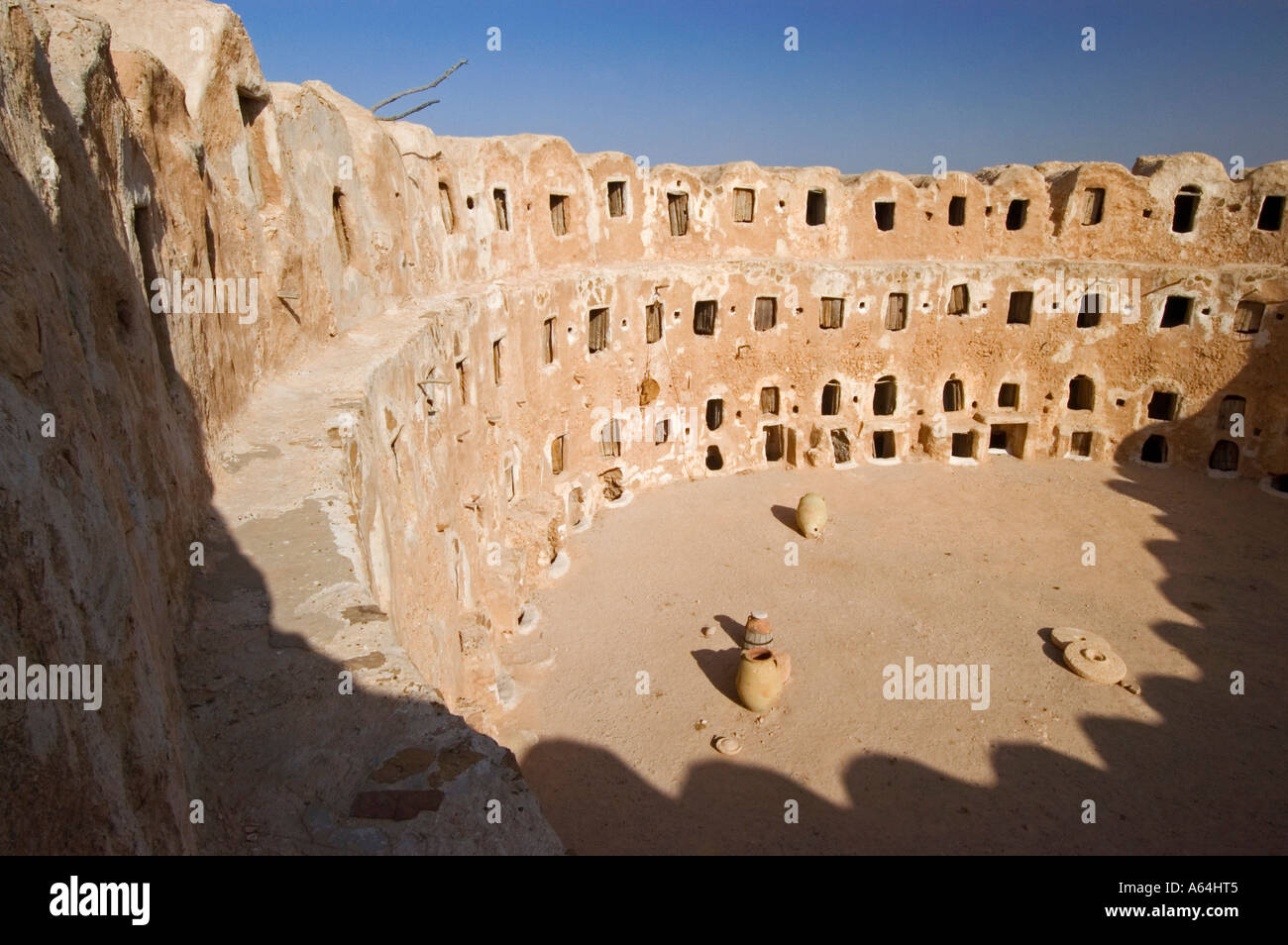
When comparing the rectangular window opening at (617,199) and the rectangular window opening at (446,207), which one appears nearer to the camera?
the rectangular window opening at (446,207)

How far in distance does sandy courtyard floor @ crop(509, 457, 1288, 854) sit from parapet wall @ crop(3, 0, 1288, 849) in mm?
1807

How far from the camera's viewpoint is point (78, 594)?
115 inches

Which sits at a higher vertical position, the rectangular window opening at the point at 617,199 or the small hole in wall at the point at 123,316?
the rectangular window opening at the point at 617,199

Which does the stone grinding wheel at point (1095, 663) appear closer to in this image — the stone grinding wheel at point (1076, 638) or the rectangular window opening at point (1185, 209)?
the stone grinding wheel at point (1076, 638)

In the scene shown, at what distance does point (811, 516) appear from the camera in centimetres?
1902

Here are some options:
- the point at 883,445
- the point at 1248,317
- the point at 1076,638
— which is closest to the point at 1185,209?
the point at 1248,317

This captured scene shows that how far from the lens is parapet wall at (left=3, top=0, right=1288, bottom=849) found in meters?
6.33

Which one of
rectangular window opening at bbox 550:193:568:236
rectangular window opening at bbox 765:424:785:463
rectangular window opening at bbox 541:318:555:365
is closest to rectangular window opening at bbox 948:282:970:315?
rectangular window opening at bbox 765:424:785:463

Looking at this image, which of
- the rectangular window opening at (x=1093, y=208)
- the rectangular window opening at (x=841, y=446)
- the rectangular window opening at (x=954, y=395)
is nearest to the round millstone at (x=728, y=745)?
the rectangular window opening at (x=841, y=446)

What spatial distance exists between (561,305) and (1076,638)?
1338cm

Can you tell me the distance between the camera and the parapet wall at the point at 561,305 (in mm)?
6328

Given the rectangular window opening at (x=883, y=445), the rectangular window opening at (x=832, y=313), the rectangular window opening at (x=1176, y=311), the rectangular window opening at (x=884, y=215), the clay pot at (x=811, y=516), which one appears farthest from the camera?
the rectangular window opening at (x=883, y=445)

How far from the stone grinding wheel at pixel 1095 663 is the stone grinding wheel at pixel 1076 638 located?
91mm
